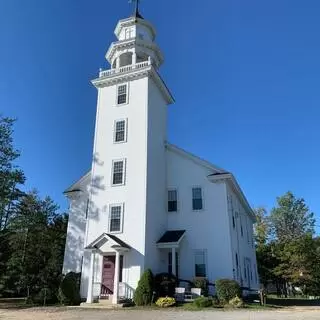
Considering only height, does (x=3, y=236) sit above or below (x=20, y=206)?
below

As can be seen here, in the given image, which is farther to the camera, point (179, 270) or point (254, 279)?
point (254, 279)

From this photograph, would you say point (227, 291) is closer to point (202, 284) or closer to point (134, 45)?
point (202, 284)

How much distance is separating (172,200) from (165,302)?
8.09 m

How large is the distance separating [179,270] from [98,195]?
7.18 m

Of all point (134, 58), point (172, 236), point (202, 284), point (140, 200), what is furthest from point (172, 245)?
point (134, 58)

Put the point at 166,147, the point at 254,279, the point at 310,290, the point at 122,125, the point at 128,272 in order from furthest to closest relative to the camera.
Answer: the point at 310,290
the point at 254,279
the point at 166,147
the point at 122,125
the point at 128,272

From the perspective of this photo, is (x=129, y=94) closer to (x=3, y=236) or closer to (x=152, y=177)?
(x=152, y=177)

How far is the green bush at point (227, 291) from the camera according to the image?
18062mm

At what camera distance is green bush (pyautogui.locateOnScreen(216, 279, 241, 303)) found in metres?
18.1

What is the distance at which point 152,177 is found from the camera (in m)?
22.4

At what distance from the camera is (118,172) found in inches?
888

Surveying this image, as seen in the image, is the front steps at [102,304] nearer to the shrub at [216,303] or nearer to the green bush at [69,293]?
the green bush at [69,293]

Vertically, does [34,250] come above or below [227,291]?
above

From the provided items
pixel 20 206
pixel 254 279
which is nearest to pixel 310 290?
pixel 254 279
